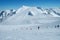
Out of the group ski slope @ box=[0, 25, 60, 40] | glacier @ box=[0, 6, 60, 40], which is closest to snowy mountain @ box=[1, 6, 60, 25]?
glacier @ box=[0, 6, 60, 40]

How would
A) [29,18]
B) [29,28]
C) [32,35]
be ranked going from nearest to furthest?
[32,35] < [29,28] < [29,18]

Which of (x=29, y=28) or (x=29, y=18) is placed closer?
(x=29, y=28)

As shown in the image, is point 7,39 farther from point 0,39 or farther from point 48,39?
point 48,39

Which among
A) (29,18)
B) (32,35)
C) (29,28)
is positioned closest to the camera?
(32,35)

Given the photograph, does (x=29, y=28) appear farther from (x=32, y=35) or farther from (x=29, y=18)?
(x=29, y=18)

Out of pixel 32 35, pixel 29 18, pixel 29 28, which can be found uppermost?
pixel 29 18

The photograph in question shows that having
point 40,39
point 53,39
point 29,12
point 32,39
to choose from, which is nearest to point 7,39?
point 32,39

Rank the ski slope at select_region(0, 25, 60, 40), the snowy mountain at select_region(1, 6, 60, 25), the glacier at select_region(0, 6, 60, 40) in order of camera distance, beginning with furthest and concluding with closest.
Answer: the snowy mountain at select_region(1, 6, 60, 25) < the glacier at select_region(0, 6, 60, 40) < the ski slope at select_region(0, 25, 60, 40)

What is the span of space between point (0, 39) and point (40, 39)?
27.4 feet

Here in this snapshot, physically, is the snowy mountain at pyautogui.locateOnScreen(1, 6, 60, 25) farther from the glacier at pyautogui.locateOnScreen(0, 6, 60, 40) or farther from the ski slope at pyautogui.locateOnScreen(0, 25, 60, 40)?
the ski slope at pyautogui.locateOnScreen(0, 25, 60, 40)

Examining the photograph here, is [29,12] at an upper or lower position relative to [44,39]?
upper

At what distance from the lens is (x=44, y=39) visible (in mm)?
26219

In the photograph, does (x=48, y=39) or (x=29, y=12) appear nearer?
(x=48, y=39)

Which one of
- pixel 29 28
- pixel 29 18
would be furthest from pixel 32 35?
pixel 29 18
